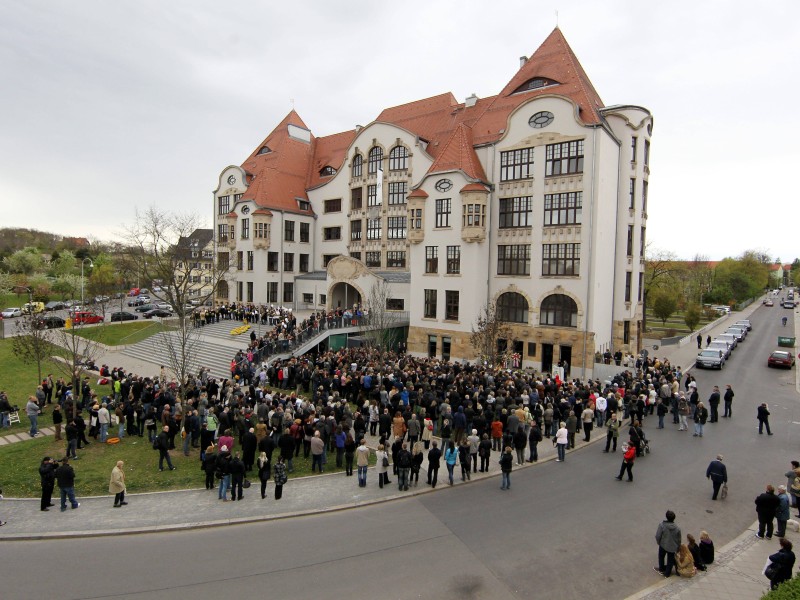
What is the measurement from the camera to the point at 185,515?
1170 centimetres

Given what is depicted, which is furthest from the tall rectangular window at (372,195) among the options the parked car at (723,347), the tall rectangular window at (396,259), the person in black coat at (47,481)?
the person in black coat at (47,481)

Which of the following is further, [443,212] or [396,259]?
[396,259]

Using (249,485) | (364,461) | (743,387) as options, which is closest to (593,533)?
(364,461)

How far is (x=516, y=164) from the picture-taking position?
3288cm

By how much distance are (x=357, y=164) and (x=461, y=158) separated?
43.9 feet

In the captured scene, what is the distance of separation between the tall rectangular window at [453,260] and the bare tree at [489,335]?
10.7 feet

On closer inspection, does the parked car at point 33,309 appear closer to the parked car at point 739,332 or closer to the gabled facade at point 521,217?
the gabled facade at point 521,217

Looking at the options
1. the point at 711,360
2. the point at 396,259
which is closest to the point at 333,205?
the point at 396,259

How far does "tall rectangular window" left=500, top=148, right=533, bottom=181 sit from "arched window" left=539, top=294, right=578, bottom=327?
826cm

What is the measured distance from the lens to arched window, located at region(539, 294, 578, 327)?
100 ft

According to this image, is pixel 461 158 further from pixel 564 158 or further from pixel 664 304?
pixel 664 304

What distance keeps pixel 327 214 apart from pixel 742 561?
1638 inches

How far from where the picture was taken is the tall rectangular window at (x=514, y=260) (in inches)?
1287

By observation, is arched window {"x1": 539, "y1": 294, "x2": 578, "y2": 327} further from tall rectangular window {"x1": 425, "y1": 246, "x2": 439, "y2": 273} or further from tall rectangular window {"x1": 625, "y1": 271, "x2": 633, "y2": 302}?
tall rectangular window {"x1": 425, "y1": 246, "x2": 439, "y2": 273}
